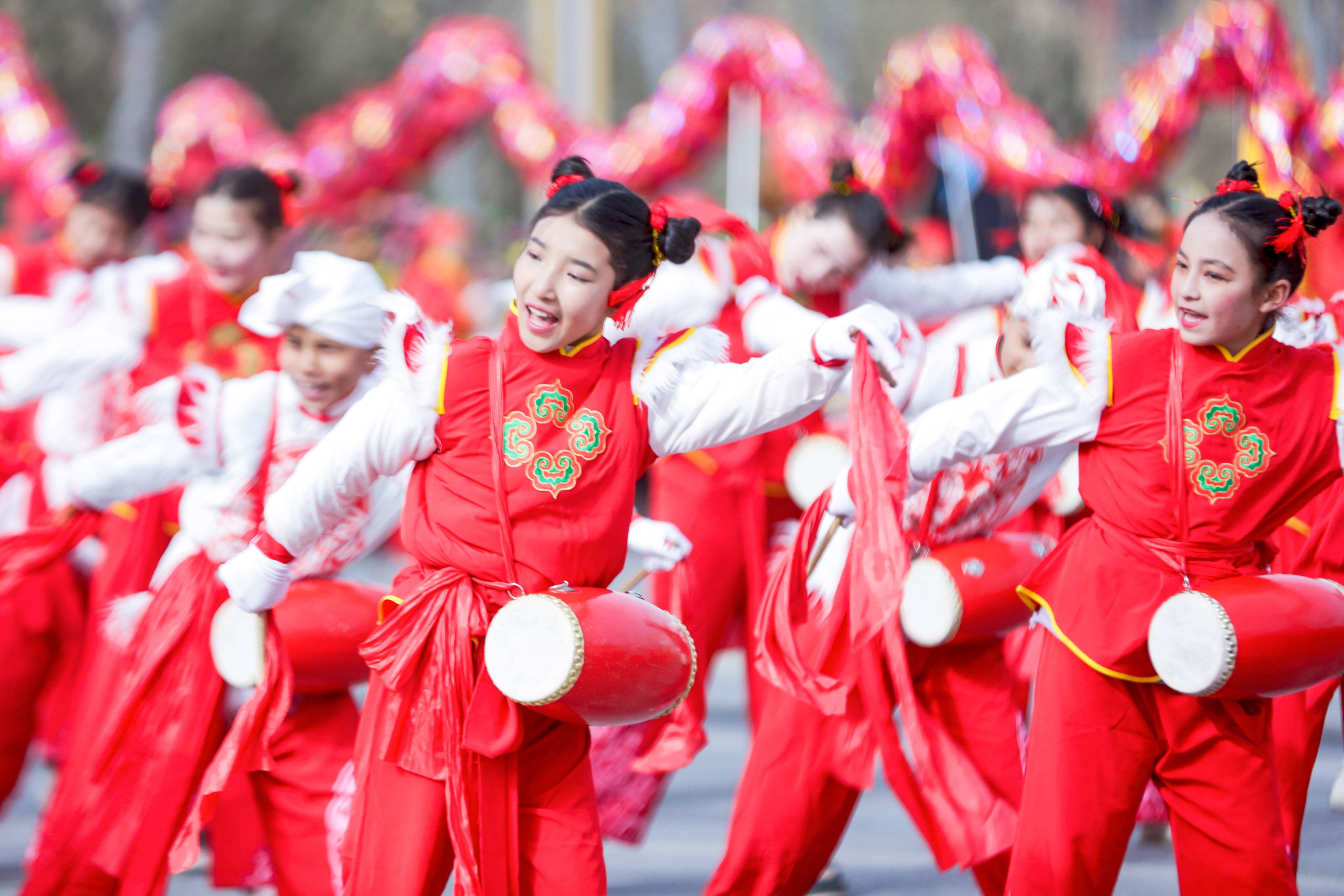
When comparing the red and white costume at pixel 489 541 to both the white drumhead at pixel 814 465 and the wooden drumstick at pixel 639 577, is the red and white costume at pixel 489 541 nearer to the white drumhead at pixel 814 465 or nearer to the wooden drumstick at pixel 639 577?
the wooden drumstick at pixel 639 577

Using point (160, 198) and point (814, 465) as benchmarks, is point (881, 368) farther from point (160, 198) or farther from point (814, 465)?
point (160, 198)

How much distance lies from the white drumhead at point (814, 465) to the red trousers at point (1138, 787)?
1.22 metres

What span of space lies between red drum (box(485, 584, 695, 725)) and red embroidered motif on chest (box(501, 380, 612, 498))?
169 millimetres

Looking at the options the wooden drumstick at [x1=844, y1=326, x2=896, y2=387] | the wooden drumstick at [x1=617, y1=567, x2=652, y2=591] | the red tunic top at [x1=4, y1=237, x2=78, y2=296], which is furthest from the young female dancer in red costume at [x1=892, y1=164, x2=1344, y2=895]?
the red tunic top at [x1=4, y1=237, x2=78, y2=296]

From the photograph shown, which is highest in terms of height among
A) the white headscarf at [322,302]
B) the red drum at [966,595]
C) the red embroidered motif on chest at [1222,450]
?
the white headscarf at [322,302]

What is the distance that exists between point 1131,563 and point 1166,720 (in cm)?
26

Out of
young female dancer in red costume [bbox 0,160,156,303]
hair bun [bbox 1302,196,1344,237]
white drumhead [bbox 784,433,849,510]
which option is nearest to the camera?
hair bun [bbox 1302,196,1344,237]

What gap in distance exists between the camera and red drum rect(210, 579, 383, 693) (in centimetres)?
285

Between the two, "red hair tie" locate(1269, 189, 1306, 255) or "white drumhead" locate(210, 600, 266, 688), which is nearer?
"red hair tie" locate(1269, 189, 1306, 255)

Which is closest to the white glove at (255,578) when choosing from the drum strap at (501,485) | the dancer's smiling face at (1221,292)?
the drum strap at (501,485)

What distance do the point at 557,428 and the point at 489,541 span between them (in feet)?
0.65

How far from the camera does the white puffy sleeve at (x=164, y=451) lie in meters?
3.12

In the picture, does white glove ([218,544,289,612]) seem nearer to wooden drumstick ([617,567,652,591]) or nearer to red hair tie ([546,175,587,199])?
wooden drumstick ([617,567,652,591])

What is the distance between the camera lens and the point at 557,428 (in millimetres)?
2383
